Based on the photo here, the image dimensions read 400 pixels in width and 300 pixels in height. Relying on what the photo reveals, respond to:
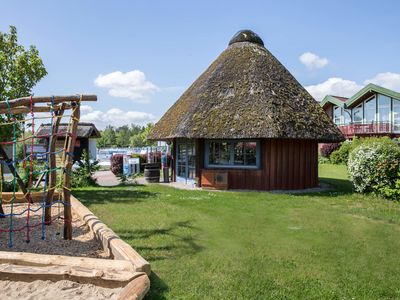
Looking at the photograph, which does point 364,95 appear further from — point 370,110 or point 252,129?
point 252,129

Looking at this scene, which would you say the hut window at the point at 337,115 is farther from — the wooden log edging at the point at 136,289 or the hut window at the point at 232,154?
the wooden log edging at the point at 136,289

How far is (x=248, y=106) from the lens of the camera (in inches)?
574

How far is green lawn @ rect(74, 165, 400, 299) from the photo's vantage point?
482 cm

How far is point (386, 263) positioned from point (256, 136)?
26.1ft

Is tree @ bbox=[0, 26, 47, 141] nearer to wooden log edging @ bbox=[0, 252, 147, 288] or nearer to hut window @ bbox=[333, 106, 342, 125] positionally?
wooden log edging @ bbox=[0, 252, 147, 288]

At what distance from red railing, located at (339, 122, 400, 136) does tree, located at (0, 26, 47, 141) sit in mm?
29546

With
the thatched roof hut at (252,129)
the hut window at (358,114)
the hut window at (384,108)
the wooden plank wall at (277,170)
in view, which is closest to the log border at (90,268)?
the thatched roof hut at (252,129)

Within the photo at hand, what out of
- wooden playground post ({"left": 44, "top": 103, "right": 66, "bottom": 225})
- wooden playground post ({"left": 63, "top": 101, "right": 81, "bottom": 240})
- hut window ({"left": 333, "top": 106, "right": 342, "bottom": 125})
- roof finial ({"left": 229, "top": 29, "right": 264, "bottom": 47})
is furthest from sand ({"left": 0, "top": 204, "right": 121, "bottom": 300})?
hut window ({"left": 333, "top": 106, "right": 342, "bottom": 125})

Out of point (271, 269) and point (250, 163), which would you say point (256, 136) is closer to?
point (250, 163)

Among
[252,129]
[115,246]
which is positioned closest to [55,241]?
[115,246]

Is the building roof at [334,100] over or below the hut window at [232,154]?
over

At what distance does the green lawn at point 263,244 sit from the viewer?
4.82 meters

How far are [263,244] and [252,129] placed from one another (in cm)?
725

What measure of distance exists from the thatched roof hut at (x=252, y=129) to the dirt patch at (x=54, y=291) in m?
9.88
